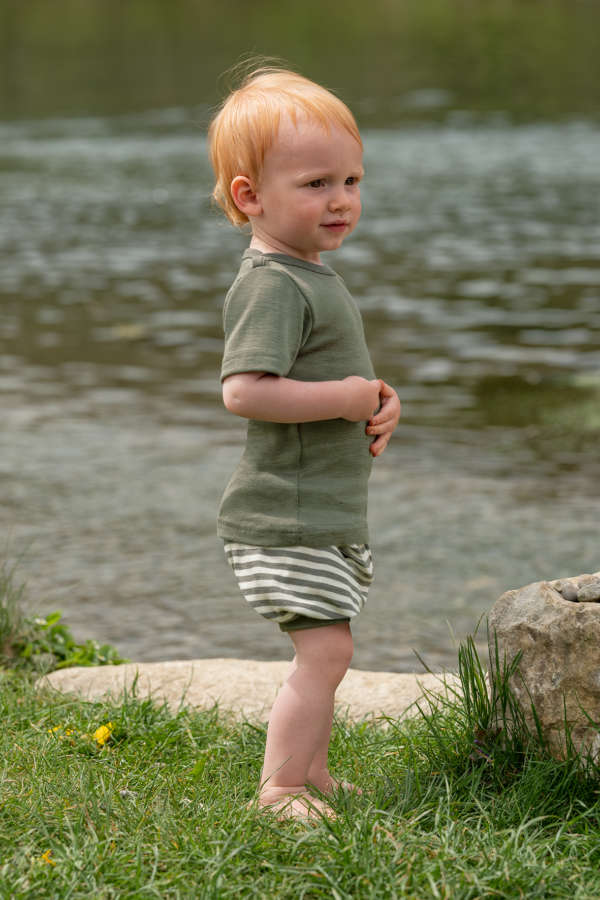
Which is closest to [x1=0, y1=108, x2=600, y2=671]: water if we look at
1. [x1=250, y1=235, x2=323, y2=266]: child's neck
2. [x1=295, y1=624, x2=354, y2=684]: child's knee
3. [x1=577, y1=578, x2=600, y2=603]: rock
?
[x1=250, y1=235, x2=323, y2=266]: child's neck

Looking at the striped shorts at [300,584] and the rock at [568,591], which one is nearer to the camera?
the striped shorts at [300,584]

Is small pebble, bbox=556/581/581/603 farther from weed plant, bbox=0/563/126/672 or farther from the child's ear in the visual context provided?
Answer: weed plant, bbox=0/563/126/672

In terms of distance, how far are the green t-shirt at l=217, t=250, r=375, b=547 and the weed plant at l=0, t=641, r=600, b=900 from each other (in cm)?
52

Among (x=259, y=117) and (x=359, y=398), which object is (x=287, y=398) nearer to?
(x=359, y=398)

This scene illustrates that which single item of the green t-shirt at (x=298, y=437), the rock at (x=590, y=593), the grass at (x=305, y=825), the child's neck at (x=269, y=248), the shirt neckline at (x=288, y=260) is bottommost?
the grass at (x=305, y=825)

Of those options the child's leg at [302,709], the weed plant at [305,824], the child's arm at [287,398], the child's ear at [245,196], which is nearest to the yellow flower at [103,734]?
the weed plant at [305,824]

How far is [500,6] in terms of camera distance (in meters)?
55.1

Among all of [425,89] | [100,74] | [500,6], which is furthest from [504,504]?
[500,6]

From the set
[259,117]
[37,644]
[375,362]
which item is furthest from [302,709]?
[375,362]

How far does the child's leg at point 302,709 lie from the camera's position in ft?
9.65

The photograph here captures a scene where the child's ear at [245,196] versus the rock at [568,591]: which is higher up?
the child's ear at [245,196]

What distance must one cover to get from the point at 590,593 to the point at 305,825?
36.0 inches

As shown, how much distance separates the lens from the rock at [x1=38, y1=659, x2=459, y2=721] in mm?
3910

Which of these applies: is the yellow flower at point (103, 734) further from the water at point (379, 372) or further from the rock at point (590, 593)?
the water at point (379, 372)
